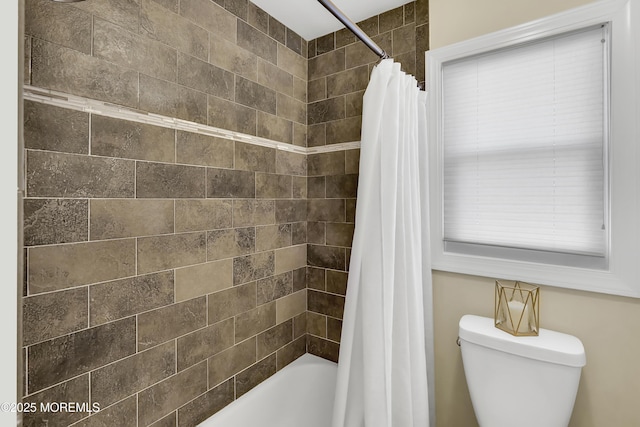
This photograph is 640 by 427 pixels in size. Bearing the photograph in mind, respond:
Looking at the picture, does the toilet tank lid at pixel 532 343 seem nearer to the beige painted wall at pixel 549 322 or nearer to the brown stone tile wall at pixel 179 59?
the beige painted wall at pixel 549 322

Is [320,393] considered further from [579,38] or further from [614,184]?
[579,38]

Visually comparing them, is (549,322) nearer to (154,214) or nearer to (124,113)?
(154,214)

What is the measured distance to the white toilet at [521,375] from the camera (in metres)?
1.10

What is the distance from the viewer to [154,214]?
1.21 metres

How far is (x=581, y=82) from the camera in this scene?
1.24 metres

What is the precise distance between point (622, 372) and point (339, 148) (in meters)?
1.65

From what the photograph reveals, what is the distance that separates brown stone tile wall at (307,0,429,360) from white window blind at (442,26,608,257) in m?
0.48

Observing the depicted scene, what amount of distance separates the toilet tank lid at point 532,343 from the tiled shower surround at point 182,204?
79 cm

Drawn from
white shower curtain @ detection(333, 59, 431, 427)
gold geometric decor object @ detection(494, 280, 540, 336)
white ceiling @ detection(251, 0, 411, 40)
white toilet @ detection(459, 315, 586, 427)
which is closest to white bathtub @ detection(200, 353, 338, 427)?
white shower curtain @ detection(333, 59, 431, 427)

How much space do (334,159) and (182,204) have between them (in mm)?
976

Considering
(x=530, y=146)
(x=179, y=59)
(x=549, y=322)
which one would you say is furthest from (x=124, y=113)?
(x=549, y=322)

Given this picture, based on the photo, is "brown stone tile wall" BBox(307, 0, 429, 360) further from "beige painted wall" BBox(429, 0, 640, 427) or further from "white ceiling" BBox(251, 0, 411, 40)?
"beige painted wall" BBox(429, 0, 640, 427)

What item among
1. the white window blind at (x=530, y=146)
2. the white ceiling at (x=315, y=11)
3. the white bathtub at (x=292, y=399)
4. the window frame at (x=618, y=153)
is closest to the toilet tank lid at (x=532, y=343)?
the window frame at (x=618, y=153)

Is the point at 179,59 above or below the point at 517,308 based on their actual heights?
above
